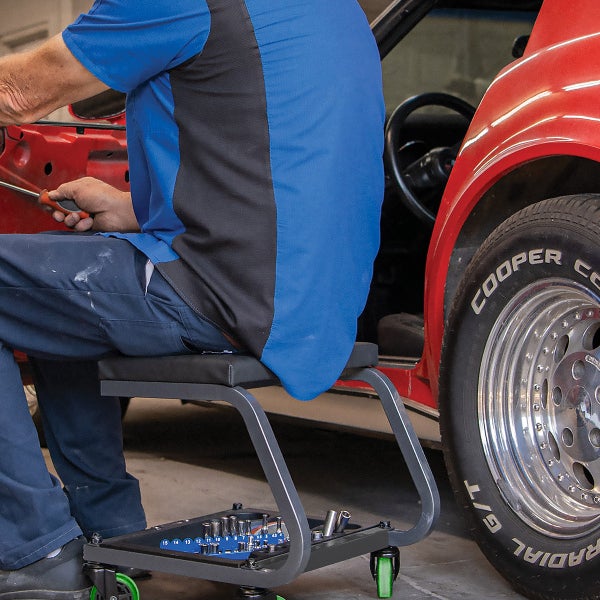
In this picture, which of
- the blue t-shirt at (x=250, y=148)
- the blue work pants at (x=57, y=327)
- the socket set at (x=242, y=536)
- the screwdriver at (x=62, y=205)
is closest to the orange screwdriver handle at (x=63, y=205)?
the screwdriver at (x=62, y=205)

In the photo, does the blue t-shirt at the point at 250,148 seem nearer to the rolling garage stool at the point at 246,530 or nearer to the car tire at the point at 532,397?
the rolling garage stool at the point at 246,530

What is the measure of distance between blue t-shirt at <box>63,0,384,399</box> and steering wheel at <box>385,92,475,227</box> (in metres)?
1.34

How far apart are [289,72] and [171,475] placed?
2166mm

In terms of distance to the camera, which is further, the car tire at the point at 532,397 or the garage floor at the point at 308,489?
the garage floor at the point at 308,489

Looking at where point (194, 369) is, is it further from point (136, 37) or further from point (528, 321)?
point (528, 321)

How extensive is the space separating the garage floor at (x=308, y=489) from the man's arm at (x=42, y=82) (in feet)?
3.69

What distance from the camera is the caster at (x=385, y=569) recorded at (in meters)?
2.26

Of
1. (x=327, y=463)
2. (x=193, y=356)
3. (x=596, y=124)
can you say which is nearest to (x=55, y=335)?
(x=193, y=356)

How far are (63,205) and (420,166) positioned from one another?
1.49 m

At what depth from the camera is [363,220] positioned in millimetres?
2180

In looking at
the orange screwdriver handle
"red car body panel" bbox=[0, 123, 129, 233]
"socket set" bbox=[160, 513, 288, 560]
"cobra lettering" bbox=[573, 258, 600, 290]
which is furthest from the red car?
"red car body panel" bbox=[0, 123, 129, 233]

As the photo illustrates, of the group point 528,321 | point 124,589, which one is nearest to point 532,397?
point 528,321

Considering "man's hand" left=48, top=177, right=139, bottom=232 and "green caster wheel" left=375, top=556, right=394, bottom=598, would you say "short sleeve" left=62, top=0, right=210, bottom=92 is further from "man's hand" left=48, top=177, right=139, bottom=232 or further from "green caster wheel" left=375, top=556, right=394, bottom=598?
"green caster wheel" left=375, top=556, right=394, bottom=598

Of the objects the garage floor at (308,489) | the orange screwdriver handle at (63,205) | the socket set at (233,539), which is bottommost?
the garage floor at (308,489)
